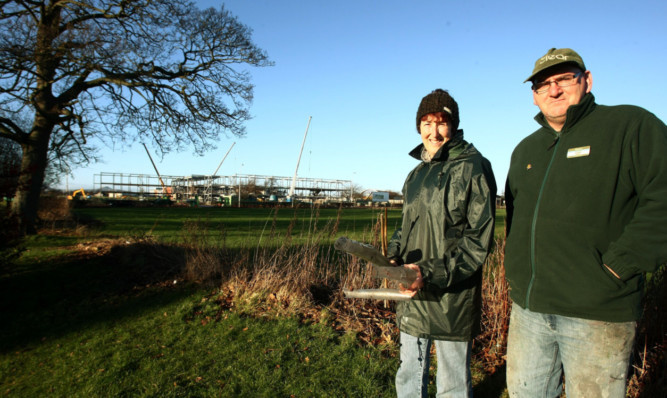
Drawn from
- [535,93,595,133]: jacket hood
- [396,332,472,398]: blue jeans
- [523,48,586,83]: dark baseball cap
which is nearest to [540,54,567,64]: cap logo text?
[523,48,586,83]: dark baseball cap

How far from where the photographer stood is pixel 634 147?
5.32ft

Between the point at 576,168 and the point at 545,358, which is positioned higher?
the point at 576,168

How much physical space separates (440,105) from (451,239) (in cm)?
76

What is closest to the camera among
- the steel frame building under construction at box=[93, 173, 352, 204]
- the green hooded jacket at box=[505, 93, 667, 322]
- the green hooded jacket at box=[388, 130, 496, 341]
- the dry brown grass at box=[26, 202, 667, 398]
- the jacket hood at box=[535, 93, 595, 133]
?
the green hooded jacket at box=[505, 93, 667, 322]

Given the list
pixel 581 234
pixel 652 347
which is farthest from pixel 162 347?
pixel 652 347

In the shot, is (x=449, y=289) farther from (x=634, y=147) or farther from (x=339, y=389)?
(x=339, y=389)

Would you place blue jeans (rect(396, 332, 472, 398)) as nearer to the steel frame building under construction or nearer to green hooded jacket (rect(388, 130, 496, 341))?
green hooded jacket (rect(388, 130, 496, 341))

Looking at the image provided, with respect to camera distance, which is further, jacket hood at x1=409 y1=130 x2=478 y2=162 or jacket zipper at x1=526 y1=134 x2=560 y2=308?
jacket hood at x1=409 y1=130 x2=478 y2=162

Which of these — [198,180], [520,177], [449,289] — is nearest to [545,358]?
[449,289]

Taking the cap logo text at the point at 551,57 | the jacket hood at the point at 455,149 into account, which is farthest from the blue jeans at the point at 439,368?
the cap logo text at the point at 551,57

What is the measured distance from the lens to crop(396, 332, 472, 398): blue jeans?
219 centimetres

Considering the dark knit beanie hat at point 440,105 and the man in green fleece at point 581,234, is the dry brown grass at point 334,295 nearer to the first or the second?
the man in green fleece at point 581,234

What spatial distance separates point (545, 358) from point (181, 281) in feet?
19.4

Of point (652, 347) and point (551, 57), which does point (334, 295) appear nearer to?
point (652, 347)
